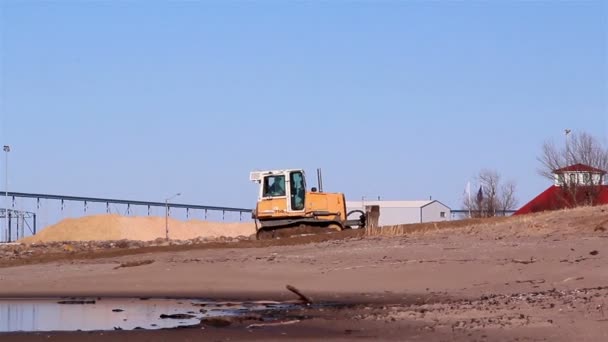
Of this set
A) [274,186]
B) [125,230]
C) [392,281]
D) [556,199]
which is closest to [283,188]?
[274,186]

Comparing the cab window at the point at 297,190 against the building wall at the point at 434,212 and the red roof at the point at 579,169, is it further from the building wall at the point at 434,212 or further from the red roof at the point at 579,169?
the building wall at the point at 434,212

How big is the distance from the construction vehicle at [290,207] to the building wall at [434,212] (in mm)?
49080

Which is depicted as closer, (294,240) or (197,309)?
(197,309)

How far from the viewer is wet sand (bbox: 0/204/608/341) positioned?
15.2 m

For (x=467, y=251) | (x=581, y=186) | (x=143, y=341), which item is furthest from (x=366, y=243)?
(x=581, y=186)

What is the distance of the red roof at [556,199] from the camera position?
227 feet

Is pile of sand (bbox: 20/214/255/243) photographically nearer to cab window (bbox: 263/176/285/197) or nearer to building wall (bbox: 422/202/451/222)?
building wall (bbox: 422/202/451/222)

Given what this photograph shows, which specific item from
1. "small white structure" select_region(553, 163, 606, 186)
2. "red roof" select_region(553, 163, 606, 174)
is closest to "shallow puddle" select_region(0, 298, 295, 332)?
"small white structure" select_region(553, 163, 606, 186)

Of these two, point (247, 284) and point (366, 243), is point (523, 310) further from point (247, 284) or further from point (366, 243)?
point (366, 243)

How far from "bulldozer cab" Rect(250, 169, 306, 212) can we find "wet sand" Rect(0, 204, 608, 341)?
6.88 meters

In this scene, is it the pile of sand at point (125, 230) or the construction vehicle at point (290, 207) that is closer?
the construction vehicle at point (290, 207)

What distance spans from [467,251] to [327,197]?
1636 centimetres

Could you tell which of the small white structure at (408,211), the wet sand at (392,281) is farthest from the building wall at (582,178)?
the wet sand at (392,281)

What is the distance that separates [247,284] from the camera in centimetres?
2612
